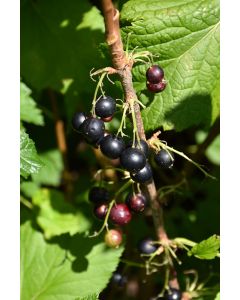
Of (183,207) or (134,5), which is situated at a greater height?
(134,5)

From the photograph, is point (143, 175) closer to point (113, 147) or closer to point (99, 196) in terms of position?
point (113, 147)

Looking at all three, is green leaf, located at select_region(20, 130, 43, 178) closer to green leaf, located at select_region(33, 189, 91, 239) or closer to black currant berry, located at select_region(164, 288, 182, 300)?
black currant berry, located at select_region(164, 288, 182, 300)

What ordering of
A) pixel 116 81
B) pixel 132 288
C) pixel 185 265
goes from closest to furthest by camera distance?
pixel 116 81, pixel 185 265, pixel 132 288

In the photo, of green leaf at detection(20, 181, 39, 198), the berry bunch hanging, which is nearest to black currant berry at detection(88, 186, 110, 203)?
the berry bunch hanging

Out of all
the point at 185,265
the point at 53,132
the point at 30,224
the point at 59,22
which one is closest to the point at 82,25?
the point at 59,22

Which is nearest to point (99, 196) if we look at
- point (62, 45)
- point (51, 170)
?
point (62, 45)

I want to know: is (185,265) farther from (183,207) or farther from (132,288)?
(132,288)

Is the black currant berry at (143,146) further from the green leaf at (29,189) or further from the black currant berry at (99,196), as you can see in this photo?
the green leaf at (29,189)
